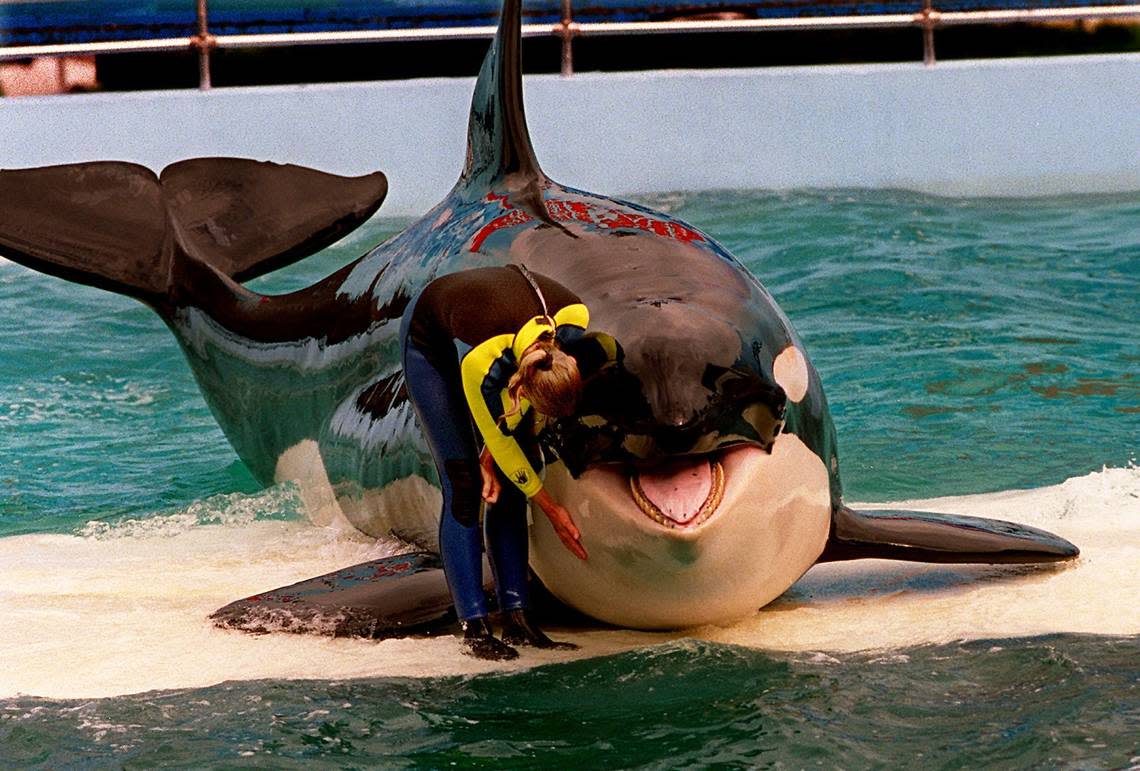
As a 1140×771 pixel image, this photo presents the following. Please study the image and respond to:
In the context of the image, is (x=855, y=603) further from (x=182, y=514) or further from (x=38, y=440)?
(x=38, y=440)

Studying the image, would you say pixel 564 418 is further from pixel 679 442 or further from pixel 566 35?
pixel 566 35

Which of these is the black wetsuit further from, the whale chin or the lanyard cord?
the whale chin

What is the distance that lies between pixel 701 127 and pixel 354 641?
8827mm

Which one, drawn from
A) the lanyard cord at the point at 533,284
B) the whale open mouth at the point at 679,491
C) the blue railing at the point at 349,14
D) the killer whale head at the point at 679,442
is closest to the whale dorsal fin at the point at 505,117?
the killer whale head at the point at 679,442

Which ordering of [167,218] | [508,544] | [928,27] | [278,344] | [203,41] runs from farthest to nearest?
[928,27] < [203,41] < [167,218] < [278,344] < [508,544]

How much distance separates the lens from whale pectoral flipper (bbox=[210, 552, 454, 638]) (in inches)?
203

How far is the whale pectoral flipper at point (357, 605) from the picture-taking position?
5.17 metres

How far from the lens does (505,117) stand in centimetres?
608

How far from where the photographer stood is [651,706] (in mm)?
4500

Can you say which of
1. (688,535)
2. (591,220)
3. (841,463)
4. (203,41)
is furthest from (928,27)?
(688,535)

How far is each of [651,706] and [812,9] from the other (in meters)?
11.1

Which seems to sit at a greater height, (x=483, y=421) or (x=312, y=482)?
(x=483, y=421)

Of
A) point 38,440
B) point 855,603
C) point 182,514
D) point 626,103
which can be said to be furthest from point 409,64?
point 855,603

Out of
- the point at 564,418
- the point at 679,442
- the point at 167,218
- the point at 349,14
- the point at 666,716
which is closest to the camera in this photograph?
the point at 666,716
